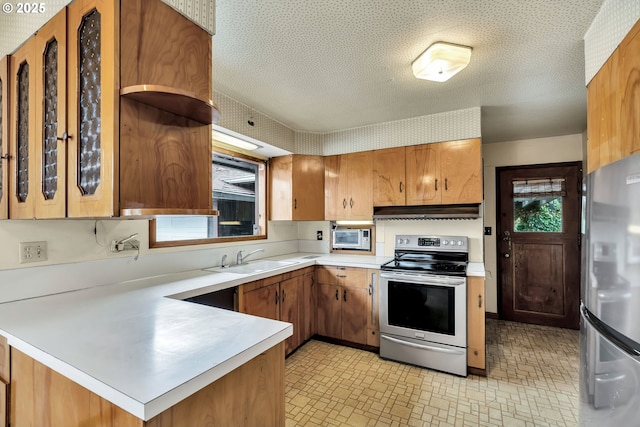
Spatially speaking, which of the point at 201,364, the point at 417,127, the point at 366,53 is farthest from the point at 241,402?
the point at 417,127

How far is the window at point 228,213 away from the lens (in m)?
2.45

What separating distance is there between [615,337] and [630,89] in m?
0.95

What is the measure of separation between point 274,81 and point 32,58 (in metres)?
1.35

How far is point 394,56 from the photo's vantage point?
1910 millimetres

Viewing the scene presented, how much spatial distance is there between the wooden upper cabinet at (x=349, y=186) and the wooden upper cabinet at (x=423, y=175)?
1.41ft

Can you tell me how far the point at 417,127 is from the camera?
308cm

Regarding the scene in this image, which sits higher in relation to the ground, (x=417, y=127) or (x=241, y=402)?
(x=417, y=127)

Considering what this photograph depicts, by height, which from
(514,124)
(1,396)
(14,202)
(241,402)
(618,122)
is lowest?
(1,396)

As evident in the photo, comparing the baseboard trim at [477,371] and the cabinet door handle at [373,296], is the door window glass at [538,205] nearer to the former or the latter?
the baseboard trim at [477,371]

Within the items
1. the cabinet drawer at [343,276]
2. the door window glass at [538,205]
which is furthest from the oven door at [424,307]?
the door window glass at [538,205]

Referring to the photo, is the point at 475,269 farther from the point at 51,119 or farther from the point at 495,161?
the point at 51,119

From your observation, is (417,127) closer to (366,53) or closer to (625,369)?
(366,53)

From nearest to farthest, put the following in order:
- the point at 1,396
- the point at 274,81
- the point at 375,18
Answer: the point at 1,396, the point at 375,18, the point at 274,81

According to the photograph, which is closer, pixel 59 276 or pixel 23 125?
pixel 23 125
